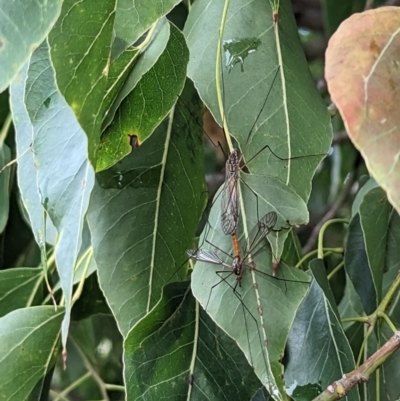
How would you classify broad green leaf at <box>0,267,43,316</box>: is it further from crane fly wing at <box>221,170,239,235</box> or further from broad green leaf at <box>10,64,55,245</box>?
crane fly wing at <box>221,170,239,235</box>

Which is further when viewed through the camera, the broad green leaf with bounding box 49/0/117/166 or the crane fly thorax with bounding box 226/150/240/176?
the crane fly thorax with bounding box 226/150/240/176

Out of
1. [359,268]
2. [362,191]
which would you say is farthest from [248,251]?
[362,191]

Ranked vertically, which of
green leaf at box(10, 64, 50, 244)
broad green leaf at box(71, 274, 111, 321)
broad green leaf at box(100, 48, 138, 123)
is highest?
broad green leaf at box(100, 48, 138, 123)

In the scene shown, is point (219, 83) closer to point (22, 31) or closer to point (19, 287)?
point (22, 31)

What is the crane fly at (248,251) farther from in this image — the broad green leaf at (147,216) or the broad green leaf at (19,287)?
the broad green leaf at (19,287)

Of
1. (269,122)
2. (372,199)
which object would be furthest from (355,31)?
(372,199)

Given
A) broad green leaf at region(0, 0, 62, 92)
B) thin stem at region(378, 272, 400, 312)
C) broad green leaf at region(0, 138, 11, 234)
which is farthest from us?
broad green leaf at region(0, 138, 11, 234)

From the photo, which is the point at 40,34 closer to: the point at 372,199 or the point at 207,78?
the point at 207,78

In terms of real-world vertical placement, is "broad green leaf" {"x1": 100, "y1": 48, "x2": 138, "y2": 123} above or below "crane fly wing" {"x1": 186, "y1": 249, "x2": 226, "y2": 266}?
above

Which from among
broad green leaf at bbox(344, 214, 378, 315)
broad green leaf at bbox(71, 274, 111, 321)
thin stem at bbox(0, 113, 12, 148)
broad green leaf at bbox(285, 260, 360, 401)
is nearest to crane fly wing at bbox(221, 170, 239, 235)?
broad green leaf at bbox(285, 260, 360, 401)
